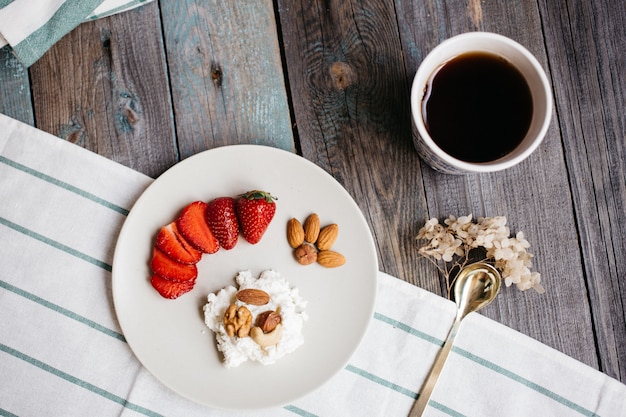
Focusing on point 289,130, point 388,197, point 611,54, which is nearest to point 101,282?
point 289,130

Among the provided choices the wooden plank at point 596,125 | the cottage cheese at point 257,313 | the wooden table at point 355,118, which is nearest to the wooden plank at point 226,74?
the wooden table at point 355,118

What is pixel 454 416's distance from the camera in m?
1.08

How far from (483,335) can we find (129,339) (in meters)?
0.64

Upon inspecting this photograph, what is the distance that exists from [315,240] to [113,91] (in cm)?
47

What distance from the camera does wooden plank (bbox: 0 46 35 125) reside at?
1100 millimetres

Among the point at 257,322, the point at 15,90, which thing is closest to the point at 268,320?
the point at 257,322

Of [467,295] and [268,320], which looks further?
[467,295]

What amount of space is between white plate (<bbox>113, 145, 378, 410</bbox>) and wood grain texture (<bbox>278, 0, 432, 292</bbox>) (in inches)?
3.2

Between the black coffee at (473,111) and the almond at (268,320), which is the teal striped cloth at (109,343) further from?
the black coffee at (473,111)

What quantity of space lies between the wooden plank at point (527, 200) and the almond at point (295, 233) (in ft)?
0.84

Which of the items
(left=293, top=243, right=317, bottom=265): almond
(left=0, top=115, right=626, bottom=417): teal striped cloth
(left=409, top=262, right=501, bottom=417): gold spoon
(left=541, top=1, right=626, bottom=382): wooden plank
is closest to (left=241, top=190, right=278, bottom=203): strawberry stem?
(left=293, top=243, right=317, bottom=265): almond

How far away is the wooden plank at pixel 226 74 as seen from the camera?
3.60 ft

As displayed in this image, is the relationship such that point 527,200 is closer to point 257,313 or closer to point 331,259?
point 331,259

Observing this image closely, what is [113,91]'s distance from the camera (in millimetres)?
1098
